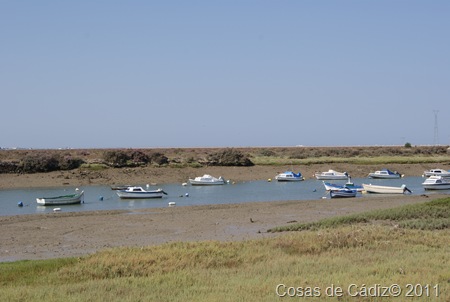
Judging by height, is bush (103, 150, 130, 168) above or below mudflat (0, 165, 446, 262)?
above

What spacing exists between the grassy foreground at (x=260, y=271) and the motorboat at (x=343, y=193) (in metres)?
25.8

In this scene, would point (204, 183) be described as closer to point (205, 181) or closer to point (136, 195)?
point (205, 181)

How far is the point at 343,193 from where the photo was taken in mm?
46812

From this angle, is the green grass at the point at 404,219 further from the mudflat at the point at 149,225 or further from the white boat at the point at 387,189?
the white boat at the point at 387,189

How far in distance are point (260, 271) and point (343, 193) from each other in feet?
109

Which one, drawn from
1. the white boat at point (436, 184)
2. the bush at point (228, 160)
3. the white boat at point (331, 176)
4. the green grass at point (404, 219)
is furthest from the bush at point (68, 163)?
the green grass at point (404, 219)

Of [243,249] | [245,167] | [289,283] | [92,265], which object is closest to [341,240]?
[243,249]

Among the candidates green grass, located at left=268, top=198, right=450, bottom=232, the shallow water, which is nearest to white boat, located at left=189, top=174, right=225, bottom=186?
the shallow water

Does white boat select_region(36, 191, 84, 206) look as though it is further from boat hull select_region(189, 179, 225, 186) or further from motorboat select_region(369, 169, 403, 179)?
motorboat select_region(369, 169, 403, 179)

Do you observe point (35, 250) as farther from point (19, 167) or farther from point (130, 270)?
point (19, 167)

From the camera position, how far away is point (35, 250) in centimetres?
2292

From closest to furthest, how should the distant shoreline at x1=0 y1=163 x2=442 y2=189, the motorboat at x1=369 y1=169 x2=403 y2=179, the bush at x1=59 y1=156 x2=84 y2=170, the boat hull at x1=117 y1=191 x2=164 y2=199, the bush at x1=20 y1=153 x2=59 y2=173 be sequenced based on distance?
the boat hull at x1=117 y1=191 x2=164 y2=199 < the distant shoreline at x1=0 y1=163 x2=442 y2=189 < the bush at x1=20 y1=153 x2=59 y2=173 < the bush at x1=59 y1=156 x2=84 y2=170 < the motorboat at x1=369 y1=169 x2=403 y2=179

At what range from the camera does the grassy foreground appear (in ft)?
40.1

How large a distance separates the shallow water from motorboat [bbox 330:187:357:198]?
57.0 inches
